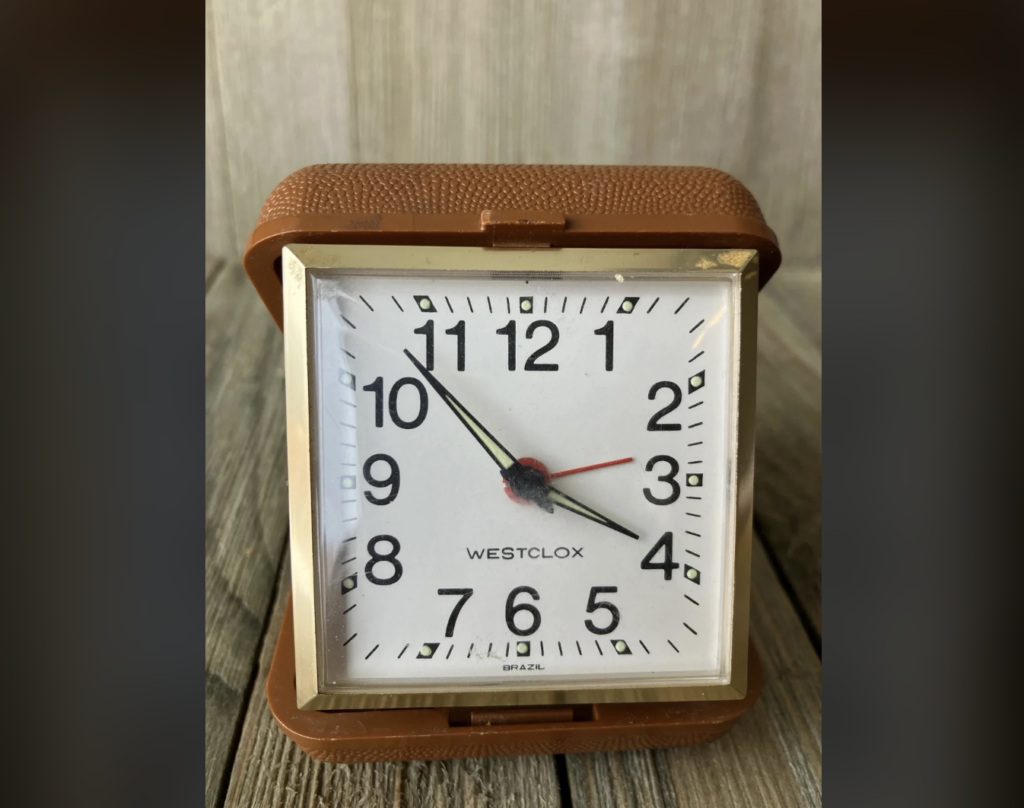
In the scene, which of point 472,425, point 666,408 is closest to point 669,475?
point 666,408

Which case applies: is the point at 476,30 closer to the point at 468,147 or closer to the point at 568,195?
the point at 468,147

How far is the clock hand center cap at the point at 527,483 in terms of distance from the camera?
61 centimetres

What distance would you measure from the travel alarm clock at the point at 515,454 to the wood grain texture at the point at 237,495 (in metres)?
0.11

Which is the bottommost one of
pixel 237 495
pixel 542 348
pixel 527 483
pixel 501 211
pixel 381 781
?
pixel 381 781

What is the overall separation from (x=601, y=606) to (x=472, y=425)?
0.18 metres

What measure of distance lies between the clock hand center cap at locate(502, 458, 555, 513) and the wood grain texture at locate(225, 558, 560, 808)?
22 cm

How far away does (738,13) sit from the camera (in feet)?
3.01

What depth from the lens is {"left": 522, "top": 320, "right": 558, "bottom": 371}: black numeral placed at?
60 centimetres

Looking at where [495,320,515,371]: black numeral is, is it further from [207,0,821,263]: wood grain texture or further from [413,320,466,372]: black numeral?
[207,0,821,263]: wood grain texture

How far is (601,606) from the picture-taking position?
0.62 meters

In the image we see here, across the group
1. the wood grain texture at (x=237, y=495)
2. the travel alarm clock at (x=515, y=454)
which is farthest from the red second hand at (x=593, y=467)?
the wood grain texture at (x=237, y=495)

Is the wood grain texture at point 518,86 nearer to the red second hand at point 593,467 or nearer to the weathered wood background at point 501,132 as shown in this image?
the weathered wood background at point 501,132

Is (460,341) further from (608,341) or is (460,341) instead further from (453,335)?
(608,341)

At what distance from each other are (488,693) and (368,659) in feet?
0.32
